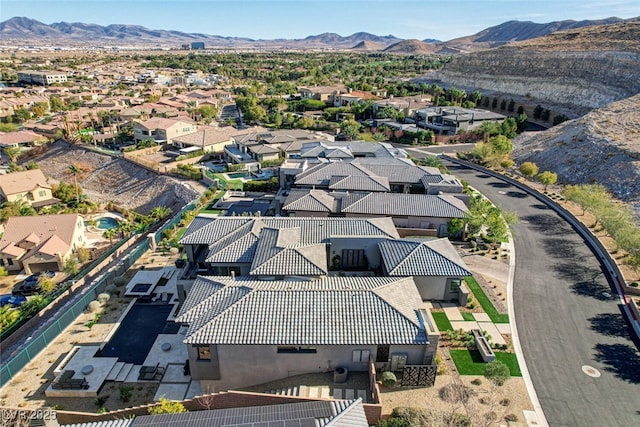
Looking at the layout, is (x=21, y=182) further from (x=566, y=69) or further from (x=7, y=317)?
(x=566, y=69)

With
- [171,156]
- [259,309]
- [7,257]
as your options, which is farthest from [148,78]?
[259,309]

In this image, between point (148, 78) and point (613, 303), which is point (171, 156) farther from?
point (148, 78)

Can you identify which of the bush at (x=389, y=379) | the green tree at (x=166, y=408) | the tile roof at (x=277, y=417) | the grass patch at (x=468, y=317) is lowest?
the grass patch at (x=468, y=317)

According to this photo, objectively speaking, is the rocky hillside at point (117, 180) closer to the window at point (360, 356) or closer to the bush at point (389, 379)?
the window at point (360, 356)

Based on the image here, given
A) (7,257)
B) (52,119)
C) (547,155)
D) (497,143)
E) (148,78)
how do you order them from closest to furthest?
(7,257), (497,143), (547,155), (52,119), (148,78)

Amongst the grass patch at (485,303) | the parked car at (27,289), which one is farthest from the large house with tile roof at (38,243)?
the grass patch at (485,303)

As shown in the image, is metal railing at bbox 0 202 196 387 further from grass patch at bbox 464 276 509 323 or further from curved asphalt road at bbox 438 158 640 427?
curved asphalt road at bbox 438 158 640 427
